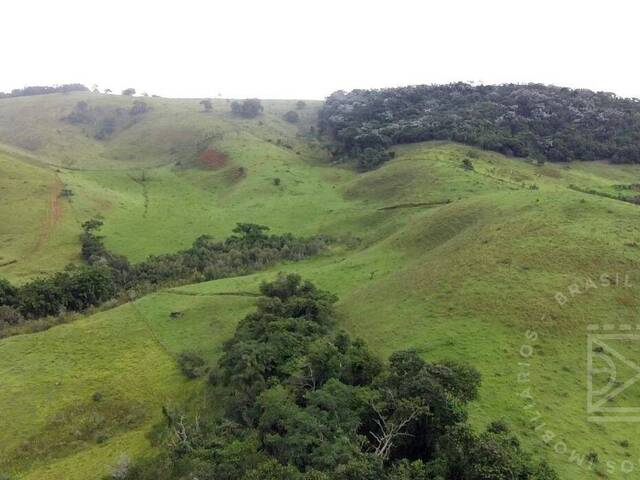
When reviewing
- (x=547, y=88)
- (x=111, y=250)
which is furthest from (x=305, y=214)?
(x=547, y=88)

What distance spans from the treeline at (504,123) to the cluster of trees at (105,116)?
211 feet

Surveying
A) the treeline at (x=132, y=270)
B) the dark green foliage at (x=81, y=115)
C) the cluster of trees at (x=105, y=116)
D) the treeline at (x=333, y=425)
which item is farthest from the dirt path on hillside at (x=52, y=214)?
the dark green foliage at (x=81, y=115)

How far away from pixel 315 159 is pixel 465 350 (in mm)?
84498

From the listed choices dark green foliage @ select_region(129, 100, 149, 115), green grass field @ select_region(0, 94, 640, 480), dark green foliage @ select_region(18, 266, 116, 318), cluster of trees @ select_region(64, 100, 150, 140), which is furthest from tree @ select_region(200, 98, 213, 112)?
dark green foliage @ select_region(18, 266, 116, 318)

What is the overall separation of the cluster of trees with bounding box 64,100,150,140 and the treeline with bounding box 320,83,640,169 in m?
64.3

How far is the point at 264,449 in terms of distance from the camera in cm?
2364

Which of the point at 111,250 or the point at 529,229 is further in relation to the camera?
the point at 111,250

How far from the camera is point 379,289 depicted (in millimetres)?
44531

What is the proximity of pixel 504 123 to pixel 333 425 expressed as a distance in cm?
9459

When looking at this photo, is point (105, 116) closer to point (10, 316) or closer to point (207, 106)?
point (207, 106)

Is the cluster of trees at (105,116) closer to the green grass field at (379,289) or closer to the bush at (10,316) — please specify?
the green grass field at (379,289)

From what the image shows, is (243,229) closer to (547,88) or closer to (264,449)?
(264,449)

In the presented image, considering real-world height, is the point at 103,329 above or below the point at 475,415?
below

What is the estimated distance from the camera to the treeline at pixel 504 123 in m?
92.9
